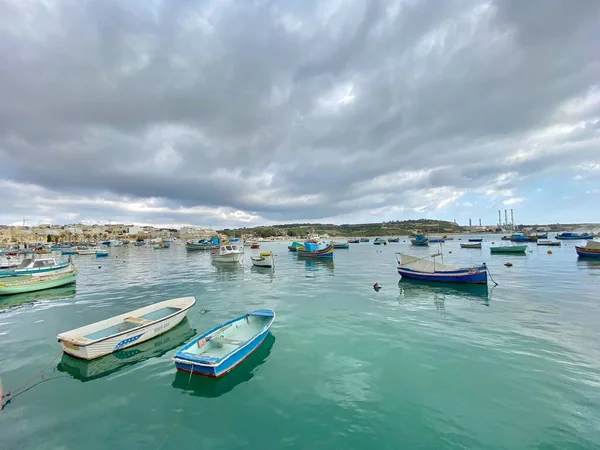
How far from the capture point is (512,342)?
1363 cm

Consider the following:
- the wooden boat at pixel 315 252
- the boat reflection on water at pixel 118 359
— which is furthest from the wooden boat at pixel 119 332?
the wooden boat at pixel 315 252

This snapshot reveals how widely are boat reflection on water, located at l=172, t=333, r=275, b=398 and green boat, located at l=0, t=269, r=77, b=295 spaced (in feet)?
92.6

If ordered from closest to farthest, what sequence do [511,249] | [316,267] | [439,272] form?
[439,272]
[316,267]
[511,249]

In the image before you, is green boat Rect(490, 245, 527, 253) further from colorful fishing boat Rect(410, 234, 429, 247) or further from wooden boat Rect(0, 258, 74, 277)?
wooden boat Rect(0, 258, 74, 277)

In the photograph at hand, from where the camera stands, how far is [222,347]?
1225 centimetres

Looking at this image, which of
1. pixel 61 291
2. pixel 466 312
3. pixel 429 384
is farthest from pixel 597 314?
pixel 61 291

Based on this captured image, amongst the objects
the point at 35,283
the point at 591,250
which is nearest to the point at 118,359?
the point at 35,283

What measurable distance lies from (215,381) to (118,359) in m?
5.44

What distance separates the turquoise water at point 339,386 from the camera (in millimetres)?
7594

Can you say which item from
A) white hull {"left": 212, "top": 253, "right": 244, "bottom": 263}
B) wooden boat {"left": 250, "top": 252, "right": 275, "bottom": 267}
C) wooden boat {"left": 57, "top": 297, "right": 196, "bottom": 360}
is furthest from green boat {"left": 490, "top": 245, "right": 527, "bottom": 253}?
wooden boat {"left": 57, "top": 297, "right": 196, "bottom": 360}

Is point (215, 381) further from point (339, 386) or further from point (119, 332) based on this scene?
point (119, 332)

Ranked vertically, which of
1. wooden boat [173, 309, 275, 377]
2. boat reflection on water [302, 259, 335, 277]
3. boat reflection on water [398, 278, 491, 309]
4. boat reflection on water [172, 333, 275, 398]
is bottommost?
boat reflection on water [398, 278, 491, 309]

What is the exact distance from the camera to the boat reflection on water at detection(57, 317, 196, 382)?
37.6 feet

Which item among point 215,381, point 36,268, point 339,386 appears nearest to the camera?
point 339,386
